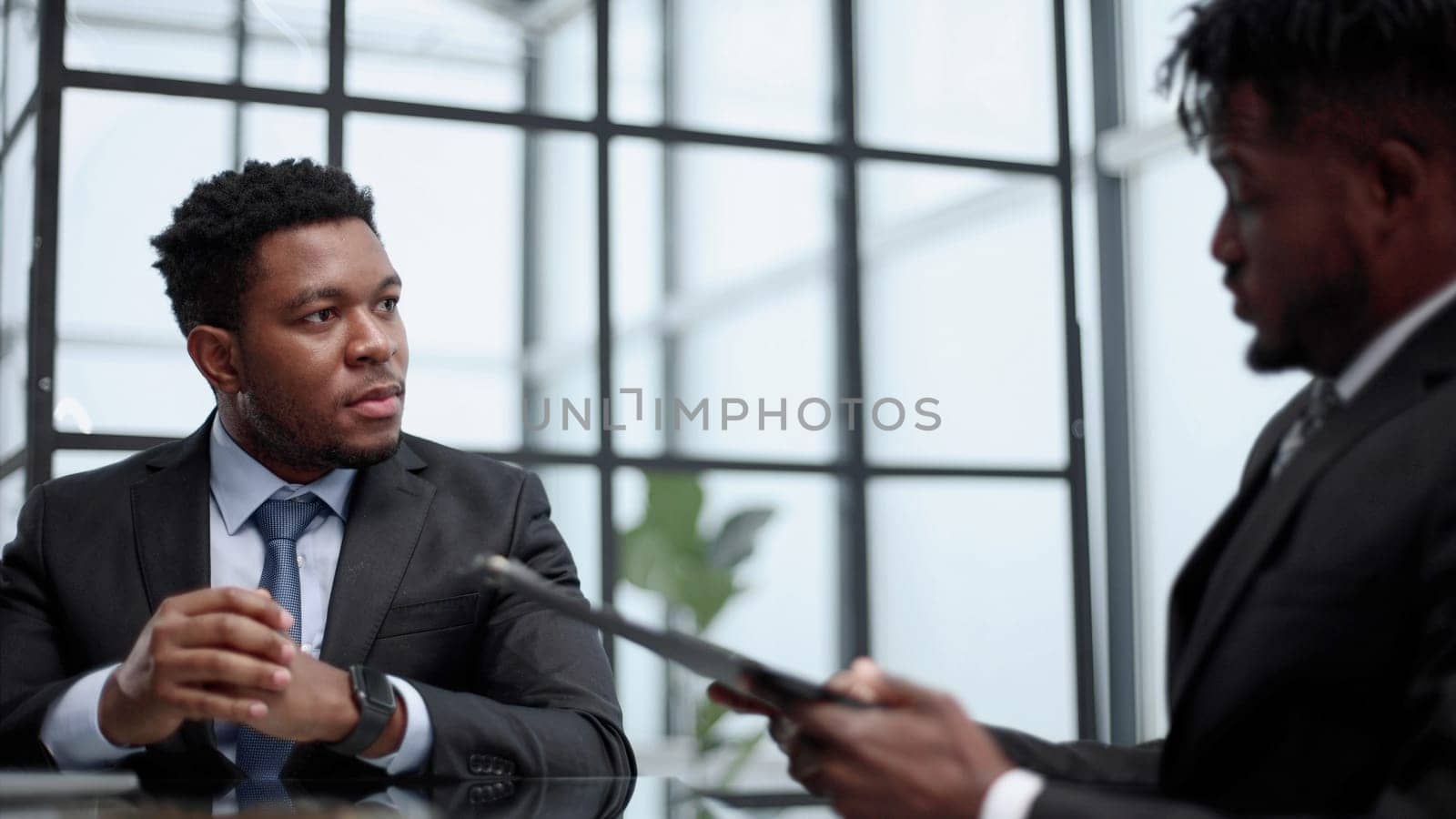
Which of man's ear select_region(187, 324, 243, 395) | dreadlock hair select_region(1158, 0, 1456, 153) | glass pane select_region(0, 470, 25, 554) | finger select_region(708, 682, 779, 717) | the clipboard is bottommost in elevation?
finger select_region(708, 682, 779, 717)

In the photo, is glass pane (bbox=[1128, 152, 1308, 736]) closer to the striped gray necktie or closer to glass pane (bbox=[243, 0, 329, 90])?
glass pane (bbox=[243, 0, 329, 90])

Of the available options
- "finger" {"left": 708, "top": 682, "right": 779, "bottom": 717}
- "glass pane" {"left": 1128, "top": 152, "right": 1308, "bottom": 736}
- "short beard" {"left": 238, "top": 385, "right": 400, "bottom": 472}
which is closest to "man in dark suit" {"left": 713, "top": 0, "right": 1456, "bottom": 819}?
"finger" {"left": 708, "top": 682, "right": 779, "bottom": 717}

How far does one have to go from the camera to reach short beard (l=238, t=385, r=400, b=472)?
2.19 m

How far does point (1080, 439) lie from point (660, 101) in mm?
1538

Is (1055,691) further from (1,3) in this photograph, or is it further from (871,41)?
(1,3)

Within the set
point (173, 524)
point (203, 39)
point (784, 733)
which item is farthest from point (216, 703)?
point (203, 39)

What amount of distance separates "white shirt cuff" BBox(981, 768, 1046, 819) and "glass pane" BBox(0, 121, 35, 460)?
2.90 metres

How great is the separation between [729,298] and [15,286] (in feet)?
5.88

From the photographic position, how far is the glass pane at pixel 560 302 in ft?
12.5

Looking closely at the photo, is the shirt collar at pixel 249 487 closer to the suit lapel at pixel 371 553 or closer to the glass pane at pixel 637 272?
the suit lapel at pixel 371 553

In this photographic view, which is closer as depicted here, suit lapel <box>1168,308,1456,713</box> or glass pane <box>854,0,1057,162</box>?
suit lapel <box>1168,308,1456,713</box>

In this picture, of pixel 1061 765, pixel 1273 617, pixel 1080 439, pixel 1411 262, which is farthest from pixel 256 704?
pixel 1080 439

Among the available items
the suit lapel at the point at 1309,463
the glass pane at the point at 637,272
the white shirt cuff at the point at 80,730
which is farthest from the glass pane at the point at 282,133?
the suit lapel at the point at 1309,463

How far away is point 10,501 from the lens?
3.37 metres
